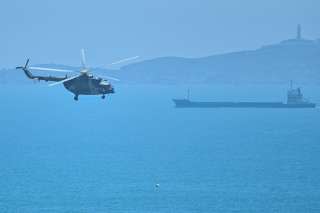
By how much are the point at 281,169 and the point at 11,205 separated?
49.5 m

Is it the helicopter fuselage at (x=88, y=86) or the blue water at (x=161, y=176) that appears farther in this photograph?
the blue water at (x=161, y=176)

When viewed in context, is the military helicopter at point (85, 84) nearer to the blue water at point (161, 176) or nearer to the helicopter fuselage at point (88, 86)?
the helicopter fuselage at point (88, 86)

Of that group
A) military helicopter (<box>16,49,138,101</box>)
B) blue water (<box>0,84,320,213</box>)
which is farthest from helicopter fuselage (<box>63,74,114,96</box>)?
blue water (<box>0,84,320,213</box>)

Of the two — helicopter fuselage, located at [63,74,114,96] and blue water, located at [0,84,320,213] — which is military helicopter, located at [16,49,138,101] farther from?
blue water, located at [0,84,320,213]

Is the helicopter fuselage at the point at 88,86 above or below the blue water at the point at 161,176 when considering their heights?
above

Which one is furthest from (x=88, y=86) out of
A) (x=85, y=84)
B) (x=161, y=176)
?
(x=161, y=176)

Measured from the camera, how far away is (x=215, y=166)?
15562cm

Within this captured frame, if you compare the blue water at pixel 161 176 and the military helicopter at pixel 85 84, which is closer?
the military helicopter at pixel 85 84

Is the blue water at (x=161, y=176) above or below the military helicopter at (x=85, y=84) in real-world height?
below

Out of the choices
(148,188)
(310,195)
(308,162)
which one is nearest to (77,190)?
(148,188)

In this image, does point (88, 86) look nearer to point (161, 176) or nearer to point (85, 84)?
point (85, 84)

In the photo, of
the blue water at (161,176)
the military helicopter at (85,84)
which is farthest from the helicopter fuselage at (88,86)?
the blue water at (161,176)

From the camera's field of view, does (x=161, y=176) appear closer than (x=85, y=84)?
No

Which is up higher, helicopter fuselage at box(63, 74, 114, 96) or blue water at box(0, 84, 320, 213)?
helicopter fuselage at box(63, 74, 114, 96)
